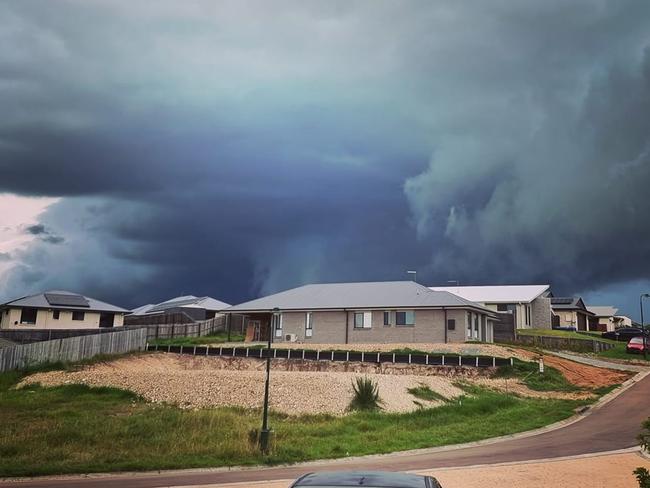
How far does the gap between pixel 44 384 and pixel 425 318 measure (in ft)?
97.7

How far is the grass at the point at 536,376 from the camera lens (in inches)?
1556

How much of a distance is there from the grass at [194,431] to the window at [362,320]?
2155 cm

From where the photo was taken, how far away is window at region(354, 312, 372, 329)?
2189 inches

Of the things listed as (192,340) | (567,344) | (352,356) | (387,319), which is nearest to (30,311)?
(192,340)

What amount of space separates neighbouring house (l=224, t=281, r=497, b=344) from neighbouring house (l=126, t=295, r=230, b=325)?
9350mm

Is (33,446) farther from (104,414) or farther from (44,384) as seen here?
(44,384)

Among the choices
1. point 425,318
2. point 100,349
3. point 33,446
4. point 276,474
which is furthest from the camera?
point 425,318

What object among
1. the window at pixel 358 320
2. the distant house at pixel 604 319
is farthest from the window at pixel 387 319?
the distant house at pixel 604 319

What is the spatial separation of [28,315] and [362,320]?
3355 centimetres

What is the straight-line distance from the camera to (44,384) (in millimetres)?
37156

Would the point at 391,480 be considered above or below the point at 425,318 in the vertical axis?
below

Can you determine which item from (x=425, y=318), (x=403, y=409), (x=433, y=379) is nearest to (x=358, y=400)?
(x=403, y=409)

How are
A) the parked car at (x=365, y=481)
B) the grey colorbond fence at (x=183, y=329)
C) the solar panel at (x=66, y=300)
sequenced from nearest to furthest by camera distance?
the parked car at (x=365, y=481), the grey colorbond fence at (x=183, y=329), the solar panel at (x=66, y=300)

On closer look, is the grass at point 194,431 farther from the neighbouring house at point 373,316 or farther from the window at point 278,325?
the window at point 278,325
